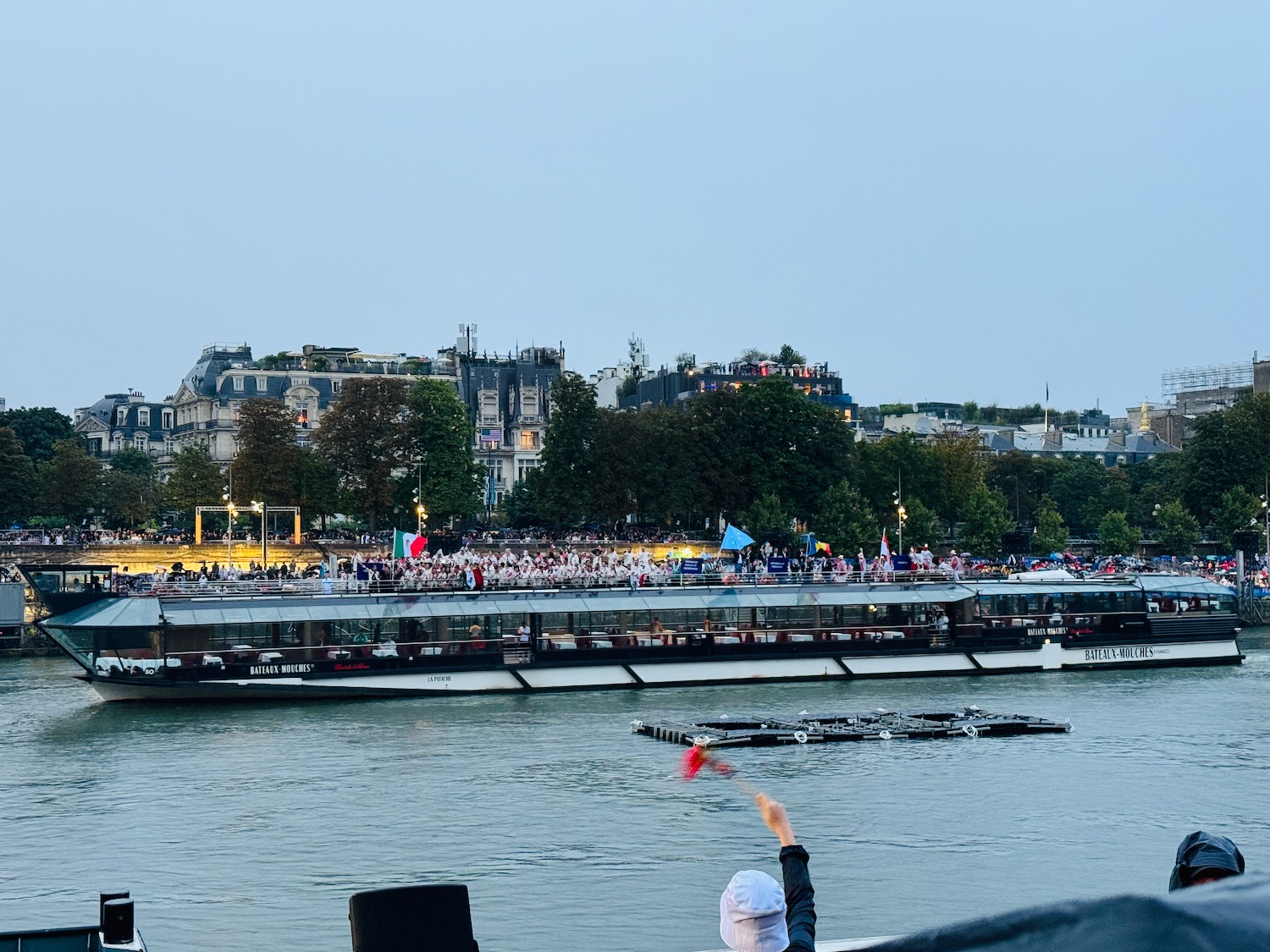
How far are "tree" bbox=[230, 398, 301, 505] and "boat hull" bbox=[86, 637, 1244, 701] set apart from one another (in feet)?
157

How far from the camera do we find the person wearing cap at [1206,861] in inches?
300

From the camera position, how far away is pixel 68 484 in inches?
4439

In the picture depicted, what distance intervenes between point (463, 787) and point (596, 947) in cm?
1292

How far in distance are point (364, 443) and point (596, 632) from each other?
47.3 m

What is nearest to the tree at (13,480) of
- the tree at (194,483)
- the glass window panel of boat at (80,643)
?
the tree at (194,483)

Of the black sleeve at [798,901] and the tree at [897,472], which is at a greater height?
the tree at [897,472]

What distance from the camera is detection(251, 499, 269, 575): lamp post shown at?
270ft

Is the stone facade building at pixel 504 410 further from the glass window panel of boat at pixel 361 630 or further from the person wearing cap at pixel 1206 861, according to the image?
the person wearing cap at pixel 1206 861

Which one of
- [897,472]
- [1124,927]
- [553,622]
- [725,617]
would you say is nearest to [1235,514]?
[897,472]

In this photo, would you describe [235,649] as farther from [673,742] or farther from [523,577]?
[673,742]

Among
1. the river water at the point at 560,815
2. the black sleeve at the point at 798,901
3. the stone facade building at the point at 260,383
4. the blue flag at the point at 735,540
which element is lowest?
the river water at the point at 560,815

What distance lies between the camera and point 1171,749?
136 feet

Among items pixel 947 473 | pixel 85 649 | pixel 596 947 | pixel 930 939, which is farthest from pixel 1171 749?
pixel 947 473

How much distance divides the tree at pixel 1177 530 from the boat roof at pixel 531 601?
51.4 meters
